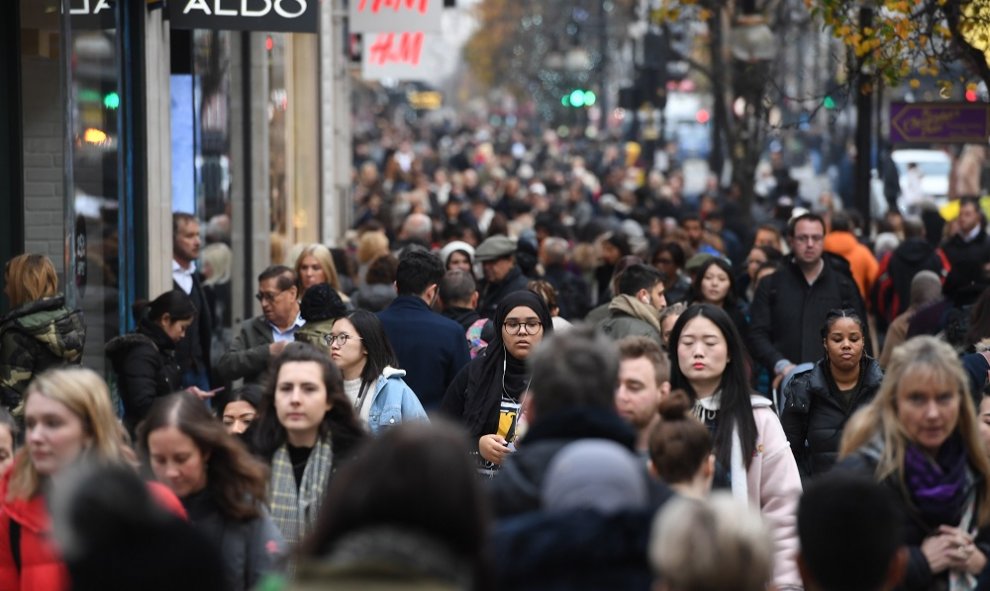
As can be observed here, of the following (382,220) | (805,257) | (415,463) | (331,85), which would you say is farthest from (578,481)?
(331,85)

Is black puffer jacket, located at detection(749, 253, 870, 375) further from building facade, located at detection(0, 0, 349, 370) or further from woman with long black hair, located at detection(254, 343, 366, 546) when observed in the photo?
woman with long black hair, located at detection(254, 343, 366, 546)

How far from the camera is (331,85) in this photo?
90.5 ft

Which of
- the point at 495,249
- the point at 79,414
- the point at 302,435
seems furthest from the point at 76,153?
the point at 79,414

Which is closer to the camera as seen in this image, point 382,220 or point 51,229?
point 51,229

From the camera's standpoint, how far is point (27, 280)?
954 centimetres

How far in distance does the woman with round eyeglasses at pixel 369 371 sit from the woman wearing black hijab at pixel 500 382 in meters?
0.50

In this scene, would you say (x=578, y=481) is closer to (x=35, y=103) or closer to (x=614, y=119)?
(x=35, y=103)

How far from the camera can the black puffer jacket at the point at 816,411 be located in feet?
29.8

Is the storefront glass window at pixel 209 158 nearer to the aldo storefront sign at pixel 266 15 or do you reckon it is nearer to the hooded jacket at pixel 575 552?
the aldo storefront sign at pixel 266 15

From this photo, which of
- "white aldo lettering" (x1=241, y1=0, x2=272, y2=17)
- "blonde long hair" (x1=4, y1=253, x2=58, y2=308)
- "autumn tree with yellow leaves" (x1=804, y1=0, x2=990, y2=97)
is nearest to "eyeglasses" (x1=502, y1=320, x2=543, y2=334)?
"blonde long hair" (x1=4, y1=253, x2=58, y2=308)

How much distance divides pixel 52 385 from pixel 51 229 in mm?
5728

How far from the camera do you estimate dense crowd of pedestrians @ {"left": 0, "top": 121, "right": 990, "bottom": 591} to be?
13.9 feet

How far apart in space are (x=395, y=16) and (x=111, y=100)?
31.4ft

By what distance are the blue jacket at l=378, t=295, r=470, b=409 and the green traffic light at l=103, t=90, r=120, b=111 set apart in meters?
3.32
